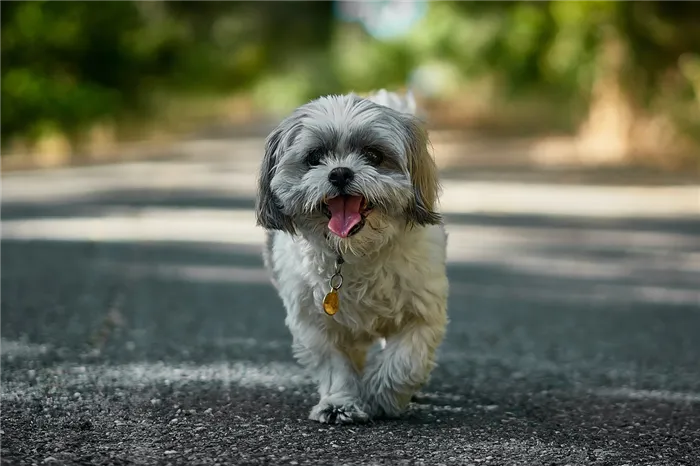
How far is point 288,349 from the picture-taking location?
709 centimetres

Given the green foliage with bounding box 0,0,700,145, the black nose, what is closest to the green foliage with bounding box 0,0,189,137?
the green foliage with bounding box 0,0,700,145

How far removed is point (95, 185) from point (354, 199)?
14.9 metres

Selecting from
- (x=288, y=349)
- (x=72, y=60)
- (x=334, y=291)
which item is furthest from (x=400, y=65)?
(x=334, y=291)

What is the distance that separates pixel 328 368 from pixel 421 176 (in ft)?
3.38

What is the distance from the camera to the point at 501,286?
992cm

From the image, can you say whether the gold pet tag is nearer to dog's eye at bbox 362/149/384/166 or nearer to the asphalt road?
the asphalt road

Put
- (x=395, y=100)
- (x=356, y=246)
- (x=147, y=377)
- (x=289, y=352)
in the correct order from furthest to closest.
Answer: (x=289, y=352), (x=395, y=100), (x=147, y=377), (x=356, y=246)

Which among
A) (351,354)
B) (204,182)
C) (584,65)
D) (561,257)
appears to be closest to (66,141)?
(204,182)

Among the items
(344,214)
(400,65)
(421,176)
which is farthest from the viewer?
(400,65)

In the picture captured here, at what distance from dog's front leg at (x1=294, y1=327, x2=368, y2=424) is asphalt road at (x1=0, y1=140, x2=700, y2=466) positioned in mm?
155

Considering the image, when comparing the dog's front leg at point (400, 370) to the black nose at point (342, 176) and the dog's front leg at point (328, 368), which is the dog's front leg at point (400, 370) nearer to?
the dog's front leg at point (328, 368)

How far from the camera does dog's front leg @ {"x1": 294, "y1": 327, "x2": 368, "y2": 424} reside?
521 cm

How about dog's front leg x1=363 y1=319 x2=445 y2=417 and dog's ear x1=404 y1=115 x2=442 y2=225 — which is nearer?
dog's ear x1=404 y1=115 x2=442 y2=225

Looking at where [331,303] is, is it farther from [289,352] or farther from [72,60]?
[72,60]
